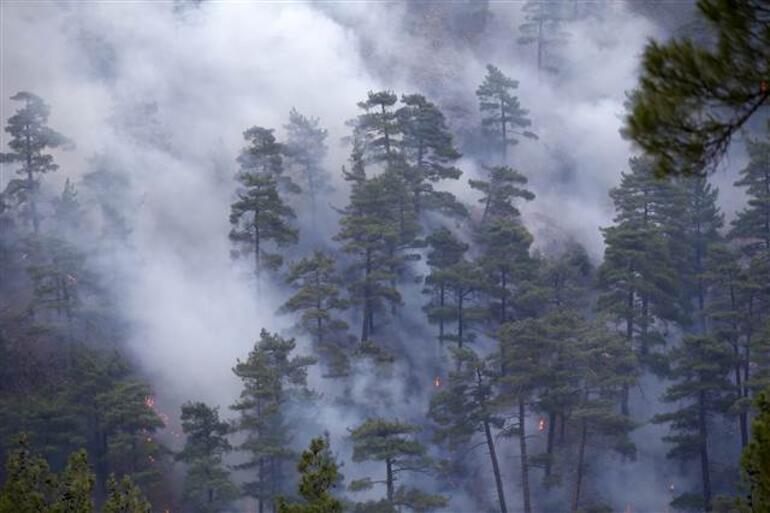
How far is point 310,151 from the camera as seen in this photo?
57.0m

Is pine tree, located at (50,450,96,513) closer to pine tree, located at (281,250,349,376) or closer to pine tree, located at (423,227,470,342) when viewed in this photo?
pine tree, located at (281,250,349,376)

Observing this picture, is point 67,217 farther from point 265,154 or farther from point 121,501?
point 121,501

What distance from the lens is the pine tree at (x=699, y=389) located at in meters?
34.7

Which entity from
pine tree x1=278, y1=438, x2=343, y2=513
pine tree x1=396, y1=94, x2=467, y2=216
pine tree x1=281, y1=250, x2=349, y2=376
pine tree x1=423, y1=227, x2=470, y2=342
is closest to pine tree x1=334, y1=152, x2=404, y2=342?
pine tree x1=423, y1=227, x2=470, y2=342

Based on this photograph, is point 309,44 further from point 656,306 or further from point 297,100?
point 656,306

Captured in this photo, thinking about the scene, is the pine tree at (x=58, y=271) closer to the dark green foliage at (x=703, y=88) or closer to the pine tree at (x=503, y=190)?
the pine tree at (x=503, y=190)

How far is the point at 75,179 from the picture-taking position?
189ft

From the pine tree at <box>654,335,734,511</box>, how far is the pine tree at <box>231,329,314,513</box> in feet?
48.2

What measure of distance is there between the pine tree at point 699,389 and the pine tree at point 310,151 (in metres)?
27.2

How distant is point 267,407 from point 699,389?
1652cm

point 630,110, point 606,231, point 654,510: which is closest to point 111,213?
point 606,231

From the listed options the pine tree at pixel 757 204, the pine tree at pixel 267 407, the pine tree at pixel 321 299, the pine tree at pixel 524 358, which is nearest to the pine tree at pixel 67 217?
the pine tree at pixel 321 299

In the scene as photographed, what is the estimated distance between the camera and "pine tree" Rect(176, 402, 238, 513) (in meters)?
33.3

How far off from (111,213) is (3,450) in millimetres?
16973
